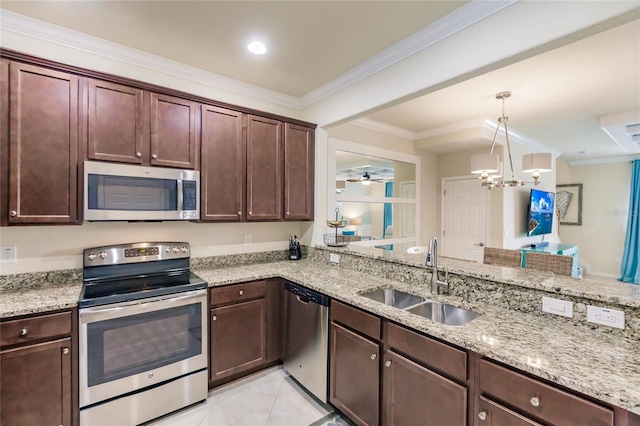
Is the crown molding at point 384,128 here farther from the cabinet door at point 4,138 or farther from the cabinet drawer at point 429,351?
the cabinet door at point 4,138

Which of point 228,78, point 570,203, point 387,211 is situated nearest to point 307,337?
point 228,78

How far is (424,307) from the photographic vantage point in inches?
81.1

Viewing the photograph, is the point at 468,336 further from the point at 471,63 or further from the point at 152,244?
the point at 152,244

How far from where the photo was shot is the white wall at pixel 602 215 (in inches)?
263

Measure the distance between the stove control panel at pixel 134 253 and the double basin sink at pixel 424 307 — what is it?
5.46ft

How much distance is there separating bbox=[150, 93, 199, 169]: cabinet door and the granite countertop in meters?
1.05

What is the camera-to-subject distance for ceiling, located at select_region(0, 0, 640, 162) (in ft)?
6.29

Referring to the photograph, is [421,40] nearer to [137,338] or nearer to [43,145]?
[43,145]

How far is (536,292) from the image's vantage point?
5.46ft

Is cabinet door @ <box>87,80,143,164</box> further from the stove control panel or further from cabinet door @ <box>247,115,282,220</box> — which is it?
cabinet door @ <box>247,115,282,220</box>

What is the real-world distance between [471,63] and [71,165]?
9.13 ft

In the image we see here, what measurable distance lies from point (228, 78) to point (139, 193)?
144cm

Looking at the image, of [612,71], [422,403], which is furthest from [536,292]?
[612,71]

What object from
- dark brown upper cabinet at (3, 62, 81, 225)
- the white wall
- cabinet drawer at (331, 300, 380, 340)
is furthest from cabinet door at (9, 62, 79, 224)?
the white wall
